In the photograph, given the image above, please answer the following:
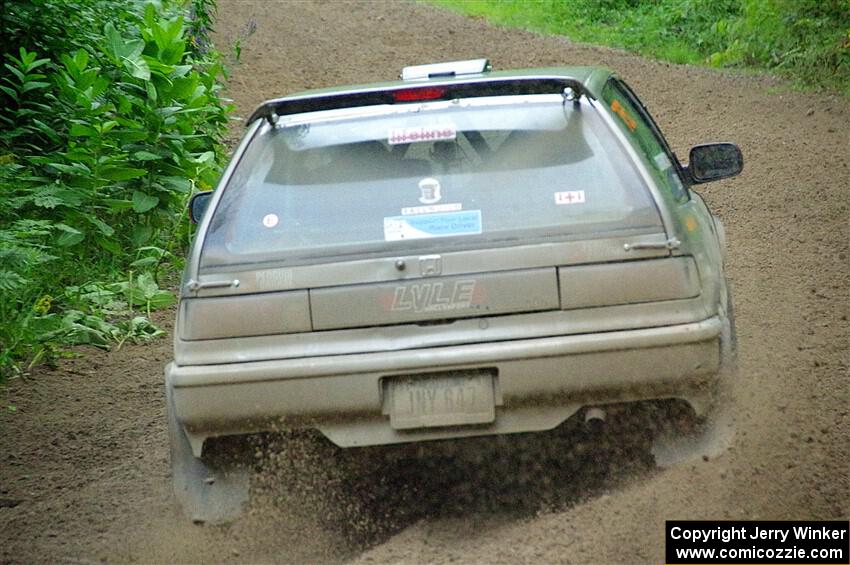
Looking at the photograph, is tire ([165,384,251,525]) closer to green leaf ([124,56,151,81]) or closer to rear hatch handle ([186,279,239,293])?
rear hatch handle ([186,279,239,293])

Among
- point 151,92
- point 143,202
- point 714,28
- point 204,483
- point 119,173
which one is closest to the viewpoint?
point 204,483

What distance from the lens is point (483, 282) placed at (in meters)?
4.38

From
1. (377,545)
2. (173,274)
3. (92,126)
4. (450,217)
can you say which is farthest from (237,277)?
(173,274)

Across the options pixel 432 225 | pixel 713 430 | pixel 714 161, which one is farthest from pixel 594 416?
pixel 714 161

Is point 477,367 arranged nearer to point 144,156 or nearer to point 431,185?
point 431,185

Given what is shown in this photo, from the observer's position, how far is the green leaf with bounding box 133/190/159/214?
346 inches

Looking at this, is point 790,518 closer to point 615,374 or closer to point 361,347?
point 615,374

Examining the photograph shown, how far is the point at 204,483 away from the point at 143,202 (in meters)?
4.52

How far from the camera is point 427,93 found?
479cm

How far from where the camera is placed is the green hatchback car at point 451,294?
4.35m

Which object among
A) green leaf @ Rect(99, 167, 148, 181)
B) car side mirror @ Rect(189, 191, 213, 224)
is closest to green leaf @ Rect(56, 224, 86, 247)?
green leaf @ Rect(99, 167, 148, 181)

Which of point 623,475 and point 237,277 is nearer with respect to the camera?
point 237,277

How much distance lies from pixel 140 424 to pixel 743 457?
3189 millimetres

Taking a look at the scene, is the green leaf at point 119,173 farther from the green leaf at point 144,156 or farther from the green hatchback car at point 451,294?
the green hatchback car at point 451,294
